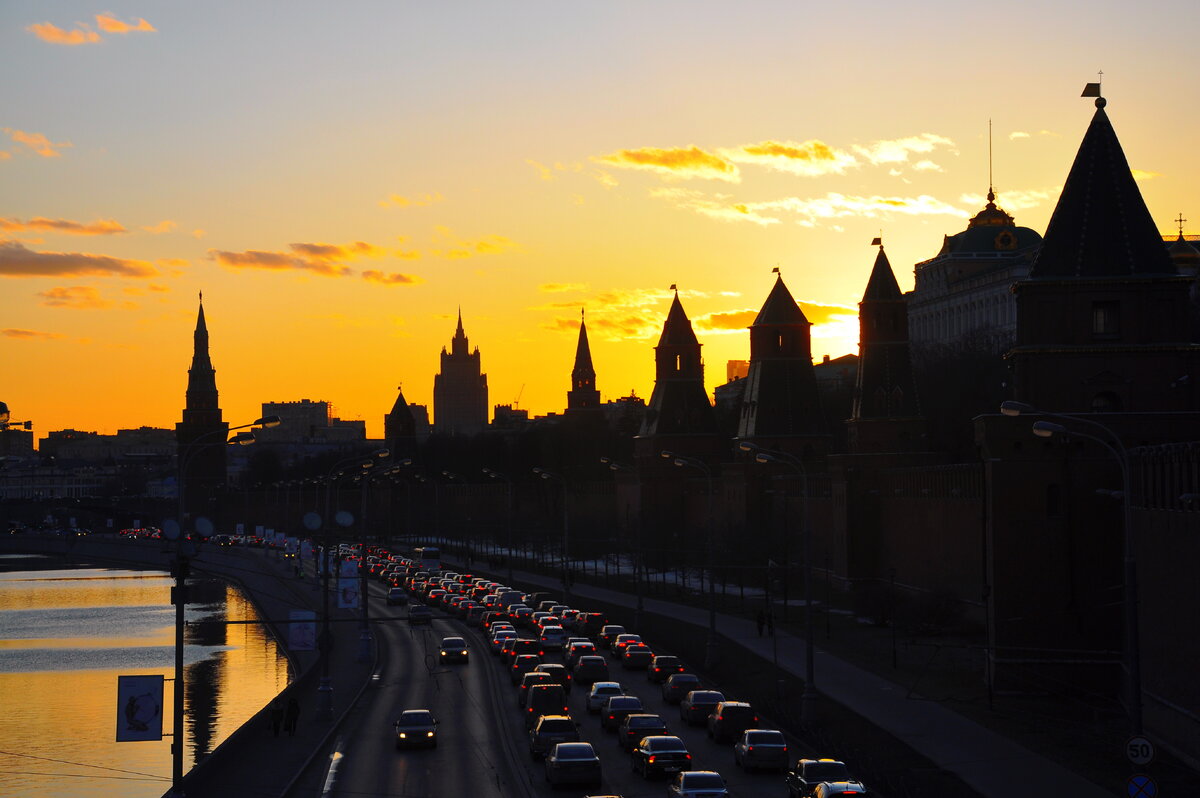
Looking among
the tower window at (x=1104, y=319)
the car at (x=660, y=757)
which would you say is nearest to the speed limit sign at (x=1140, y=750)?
the car at (x=660, y=757)

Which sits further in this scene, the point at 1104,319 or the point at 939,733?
the point at 1104,319

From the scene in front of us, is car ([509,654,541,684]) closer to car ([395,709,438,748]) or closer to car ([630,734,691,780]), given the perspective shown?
car ([395,709,438,748])

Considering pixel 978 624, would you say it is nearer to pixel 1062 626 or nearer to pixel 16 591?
pixel 1062 626

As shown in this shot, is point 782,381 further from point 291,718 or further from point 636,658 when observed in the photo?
point 291,718

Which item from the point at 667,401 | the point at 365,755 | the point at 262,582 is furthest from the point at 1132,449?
the point at 262,582

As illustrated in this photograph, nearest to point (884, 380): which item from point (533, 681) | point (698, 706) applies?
point (533, 681)

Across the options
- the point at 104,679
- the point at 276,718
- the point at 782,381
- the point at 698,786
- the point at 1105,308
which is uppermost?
the point at 782,381

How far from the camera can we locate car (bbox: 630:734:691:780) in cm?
3381

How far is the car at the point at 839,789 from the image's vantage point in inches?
1097

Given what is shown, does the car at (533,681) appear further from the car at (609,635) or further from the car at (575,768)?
the car at (609,635)

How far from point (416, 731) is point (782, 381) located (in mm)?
65647

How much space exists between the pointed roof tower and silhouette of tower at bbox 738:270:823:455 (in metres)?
51.0

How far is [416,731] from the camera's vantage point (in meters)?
39.6

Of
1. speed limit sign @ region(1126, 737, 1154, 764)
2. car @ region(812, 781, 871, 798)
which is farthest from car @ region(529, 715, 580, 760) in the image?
speed limit sign @ region(1126, 737, 1154, 764)
